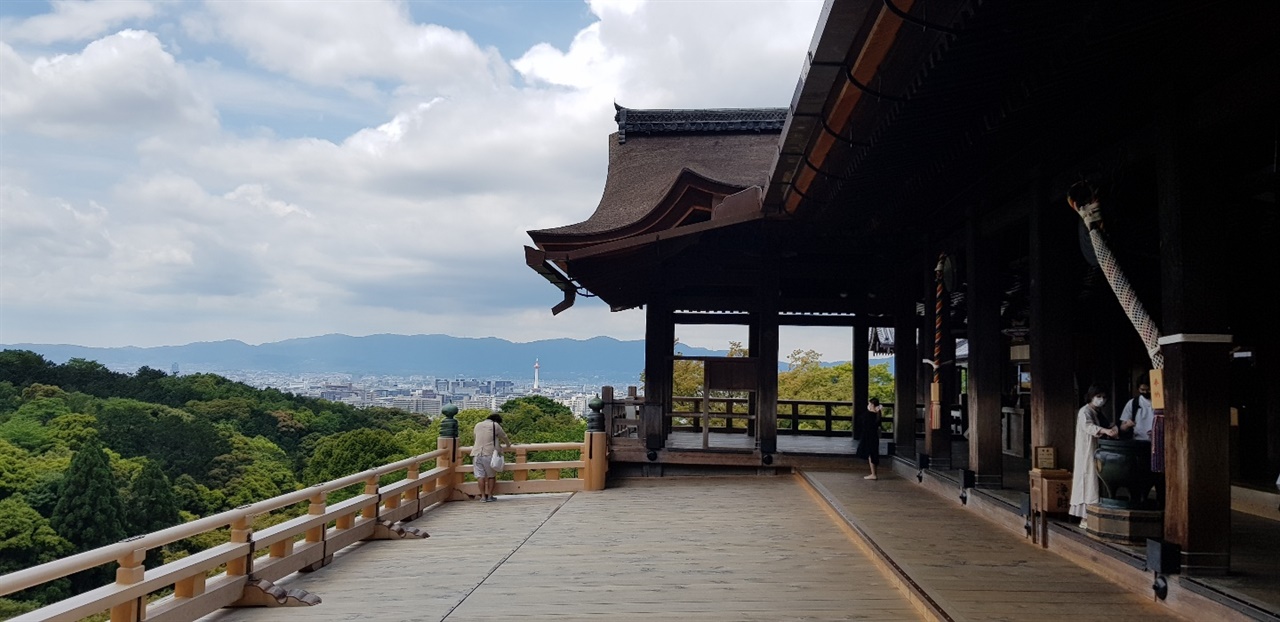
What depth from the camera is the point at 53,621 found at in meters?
4.00

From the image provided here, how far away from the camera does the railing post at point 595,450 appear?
449 inches

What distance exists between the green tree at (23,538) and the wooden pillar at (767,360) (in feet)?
92.4

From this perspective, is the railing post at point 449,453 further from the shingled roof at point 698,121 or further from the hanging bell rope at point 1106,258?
the hanging bell rope at point 1106,258

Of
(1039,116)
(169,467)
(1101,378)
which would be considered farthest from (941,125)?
(169,467)

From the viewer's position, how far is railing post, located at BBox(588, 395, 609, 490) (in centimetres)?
1141

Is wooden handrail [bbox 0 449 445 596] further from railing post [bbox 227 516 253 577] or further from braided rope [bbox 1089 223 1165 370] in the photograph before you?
braided rope [bbox 1089 223 1165 370]

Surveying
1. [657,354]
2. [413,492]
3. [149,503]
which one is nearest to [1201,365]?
[413,492]

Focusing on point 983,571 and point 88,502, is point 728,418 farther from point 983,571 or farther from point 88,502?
point 88,502

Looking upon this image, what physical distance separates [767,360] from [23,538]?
30.0m

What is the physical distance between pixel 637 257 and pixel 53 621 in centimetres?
814

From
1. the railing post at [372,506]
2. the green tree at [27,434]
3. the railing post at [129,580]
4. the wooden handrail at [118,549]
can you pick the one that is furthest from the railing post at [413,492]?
the green tree at [27,434]

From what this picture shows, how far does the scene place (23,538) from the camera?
30406 millimetres

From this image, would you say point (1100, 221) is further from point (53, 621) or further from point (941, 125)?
point (53, 621)

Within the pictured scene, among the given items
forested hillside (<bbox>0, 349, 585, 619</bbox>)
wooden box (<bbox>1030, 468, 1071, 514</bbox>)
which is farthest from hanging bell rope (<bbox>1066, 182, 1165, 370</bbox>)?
forested hillside (<bbox>0, 349, 585, 619</bbox>)
